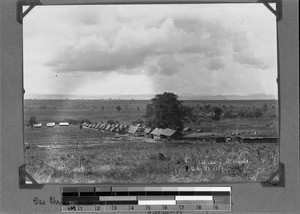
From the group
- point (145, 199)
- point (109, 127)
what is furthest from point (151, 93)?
point (145, 199)

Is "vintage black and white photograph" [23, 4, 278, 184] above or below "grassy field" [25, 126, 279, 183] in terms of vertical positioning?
above

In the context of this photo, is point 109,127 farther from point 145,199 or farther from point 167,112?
point 145,199

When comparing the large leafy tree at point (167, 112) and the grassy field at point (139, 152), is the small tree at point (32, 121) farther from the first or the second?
the large leafy tree at point (167, 112)

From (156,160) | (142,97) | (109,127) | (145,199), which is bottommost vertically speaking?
(145,199)

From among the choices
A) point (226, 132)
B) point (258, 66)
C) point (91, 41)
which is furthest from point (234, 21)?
point (91, 41)

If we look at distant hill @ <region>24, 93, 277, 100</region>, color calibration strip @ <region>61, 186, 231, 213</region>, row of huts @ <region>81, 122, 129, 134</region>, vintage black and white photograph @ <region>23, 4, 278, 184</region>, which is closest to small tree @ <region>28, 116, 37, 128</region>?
vintage black and white photograph @ <region>23, 4, 278, 184</region>

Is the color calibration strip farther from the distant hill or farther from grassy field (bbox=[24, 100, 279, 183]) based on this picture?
the distant hill
